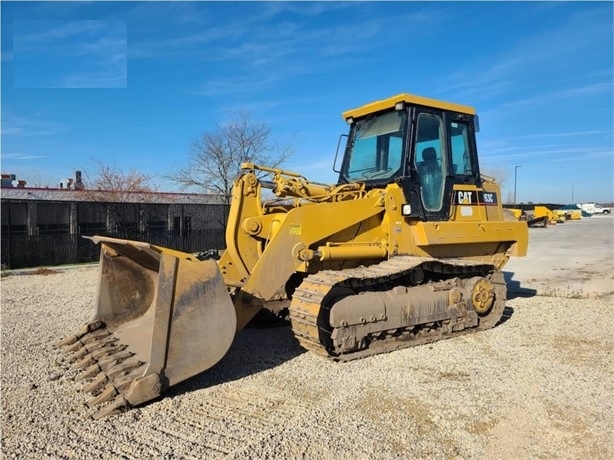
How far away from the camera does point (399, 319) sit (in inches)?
225

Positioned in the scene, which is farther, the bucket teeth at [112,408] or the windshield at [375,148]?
the windshield at [375,148]

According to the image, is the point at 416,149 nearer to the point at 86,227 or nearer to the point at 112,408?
the point at 112,408

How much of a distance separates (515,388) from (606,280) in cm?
895

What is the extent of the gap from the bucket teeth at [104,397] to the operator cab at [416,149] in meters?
3.99

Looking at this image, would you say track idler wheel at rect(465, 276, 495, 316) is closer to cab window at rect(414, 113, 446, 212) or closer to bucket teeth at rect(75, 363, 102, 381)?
cab window at rect(414, 113, 446, 212)

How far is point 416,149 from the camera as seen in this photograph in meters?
6.44

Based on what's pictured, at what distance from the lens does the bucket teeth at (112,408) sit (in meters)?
3.92

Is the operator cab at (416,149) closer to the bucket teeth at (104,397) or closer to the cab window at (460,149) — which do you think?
the cab window at (460,149)

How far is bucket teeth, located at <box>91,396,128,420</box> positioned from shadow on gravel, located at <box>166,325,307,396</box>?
0.50m

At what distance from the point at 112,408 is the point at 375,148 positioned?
470cm

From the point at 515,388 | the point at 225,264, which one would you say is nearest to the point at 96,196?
the point at 225,264

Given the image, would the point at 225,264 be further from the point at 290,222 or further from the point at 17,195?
the point at 17,195

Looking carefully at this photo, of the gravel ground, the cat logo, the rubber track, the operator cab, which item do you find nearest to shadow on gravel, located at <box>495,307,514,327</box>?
the gravel ground

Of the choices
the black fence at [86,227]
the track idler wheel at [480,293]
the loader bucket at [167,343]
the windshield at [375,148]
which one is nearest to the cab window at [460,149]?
the windshield at [375,148]
